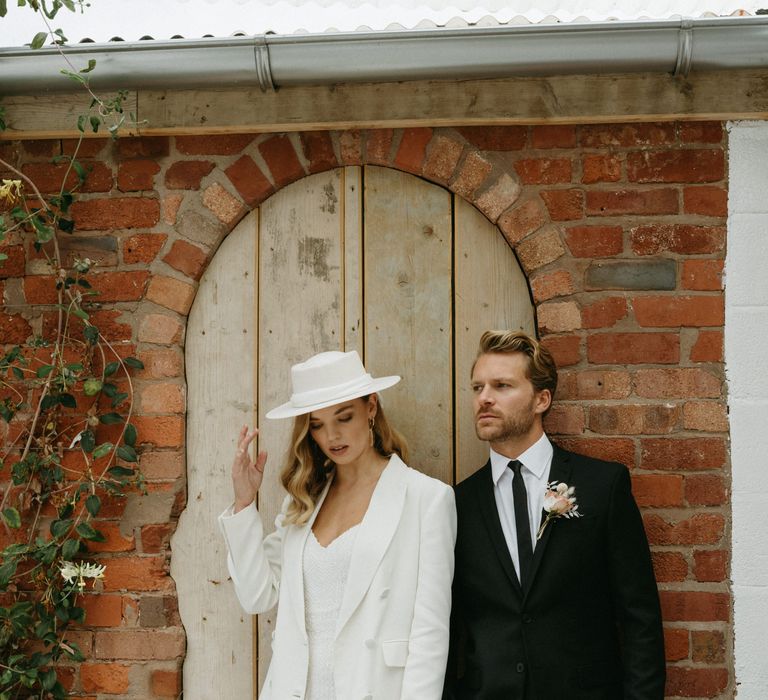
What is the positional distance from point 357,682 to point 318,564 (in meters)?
0.35

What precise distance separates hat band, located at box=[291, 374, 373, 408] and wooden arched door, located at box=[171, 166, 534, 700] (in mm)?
316

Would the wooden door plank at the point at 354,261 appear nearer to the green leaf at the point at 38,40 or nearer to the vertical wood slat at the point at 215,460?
the vertical wood slat at the point at 215,460

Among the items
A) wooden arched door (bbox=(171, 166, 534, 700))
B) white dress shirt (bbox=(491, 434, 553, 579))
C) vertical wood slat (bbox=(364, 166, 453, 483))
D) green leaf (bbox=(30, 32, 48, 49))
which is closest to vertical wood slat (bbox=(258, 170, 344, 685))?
wooden arched door (bbox=(171, 166, 534, 700))

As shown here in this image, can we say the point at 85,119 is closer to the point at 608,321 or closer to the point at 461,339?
the point at 461,339

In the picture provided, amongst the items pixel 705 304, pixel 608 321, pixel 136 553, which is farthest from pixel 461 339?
pixel 136 553

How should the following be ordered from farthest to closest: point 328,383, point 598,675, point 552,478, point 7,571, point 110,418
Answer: point 110,418
point 7,571
point 328,383
point 552,478
point 598,675

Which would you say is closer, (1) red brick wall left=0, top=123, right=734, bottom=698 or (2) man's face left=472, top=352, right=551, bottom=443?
(2) man's face left=472, top=352, right=551, bottom=443

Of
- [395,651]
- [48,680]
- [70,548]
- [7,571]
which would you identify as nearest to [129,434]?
[70,548]

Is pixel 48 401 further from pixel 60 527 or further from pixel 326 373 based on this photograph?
pixel 326 373

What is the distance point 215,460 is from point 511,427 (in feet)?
3.55

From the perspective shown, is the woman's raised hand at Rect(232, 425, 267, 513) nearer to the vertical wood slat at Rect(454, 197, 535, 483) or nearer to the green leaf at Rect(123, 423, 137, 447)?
the green leaf at Rect(123, 423, 137, 447)

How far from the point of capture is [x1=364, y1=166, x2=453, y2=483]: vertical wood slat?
268 centimetres

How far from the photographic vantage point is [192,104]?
8.61 feet

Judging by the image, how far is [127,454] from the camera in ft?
8.43
